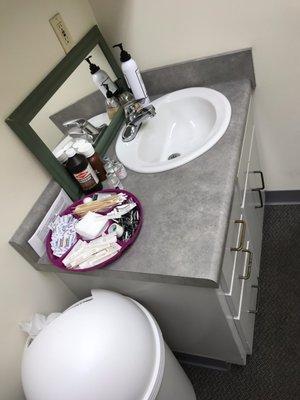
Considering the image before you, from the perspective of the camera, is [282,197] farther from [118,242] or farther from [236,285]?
[118,242]

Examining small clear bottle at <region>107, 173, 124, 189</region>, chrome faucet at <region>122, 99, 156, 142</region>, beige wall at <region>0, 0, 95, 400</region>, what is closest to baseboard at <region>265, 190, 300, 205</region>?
chrome faucet at <region>122, 99, 156, 142</region>

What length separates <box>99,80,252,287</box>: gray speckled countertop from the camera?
0.80 m

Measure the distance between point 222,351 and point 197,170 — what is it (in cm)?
67

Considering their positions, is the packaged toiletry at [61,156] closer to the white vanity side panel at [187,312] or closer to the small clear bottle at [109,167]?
the small clear bottle at [109,167]

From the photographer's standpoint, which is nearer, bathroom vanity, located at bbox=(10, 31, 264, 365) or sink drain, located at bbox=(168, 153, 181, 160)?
bathroom vanity, located at bbox=(10, 31, 264, 365)

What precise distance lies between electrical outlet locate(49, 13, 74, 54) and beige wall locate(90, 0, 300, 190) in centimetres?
23

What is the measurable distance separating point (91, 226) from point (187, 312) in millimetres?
394

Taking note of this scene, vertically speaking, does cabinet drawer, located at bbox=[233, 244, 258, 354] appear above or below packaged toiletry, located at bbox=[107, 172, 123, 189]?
below

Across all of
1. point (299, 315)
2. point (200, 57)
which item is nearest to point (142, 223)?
point (200, 57)

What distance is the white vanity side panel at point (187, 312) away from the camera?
2.91 feet

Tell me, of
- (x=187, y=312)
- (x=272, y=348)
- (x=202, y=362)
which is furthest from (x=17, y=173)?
(x=272, y=348)

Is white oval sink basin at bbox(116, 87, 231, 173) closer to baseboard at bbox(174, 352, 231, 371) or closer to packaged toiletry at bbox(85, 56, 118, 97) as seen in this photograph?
packaged toiletry at bbox(85, 56, 118, 97)

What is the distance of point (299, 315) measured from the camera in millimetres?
1360

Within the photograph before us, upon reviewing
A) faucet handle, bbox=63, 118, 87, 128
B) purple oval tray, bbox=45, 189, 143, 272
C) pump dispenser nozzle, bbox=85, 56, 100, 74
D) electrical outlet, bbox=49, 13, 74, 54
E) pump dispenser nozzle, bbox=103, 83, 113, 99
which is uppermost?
electrical outlet, bbox=49, 13, 74, 54
